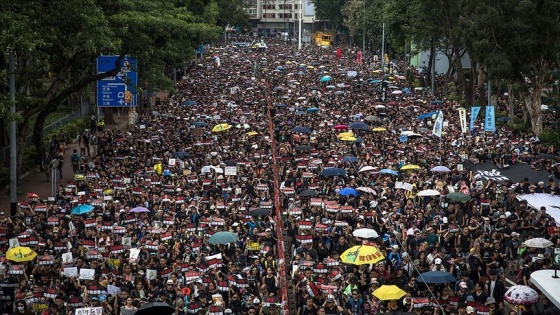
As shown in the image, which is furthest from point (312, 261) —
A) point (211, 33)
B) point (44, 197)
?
point (211, 33)

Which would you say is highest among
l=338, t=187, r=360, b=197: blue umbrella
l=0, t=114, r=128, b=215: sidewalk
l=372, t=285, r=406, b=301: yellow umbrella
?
l=338, t=187, r=360, b=197: blue umbrella

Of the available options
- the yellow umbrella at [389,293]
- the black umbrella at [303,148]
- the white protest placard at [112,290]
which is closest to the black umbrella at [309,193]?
the black umbrella at [303,148]

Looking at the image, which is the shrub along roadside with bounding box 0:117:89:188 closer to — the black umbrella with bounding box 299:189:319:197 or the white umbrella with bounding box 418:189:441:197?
the black umbrella with bounding box 299:189:319:197

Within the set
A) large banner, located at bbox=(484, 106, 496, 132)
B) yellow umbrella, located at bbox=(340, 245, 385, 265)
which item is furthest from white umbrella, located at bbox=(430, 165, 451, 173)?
yellow umbrella, located at bbox=(340, 245, 385, 265)

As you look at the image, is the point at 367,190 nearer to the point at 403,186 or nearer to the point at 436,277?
the point at 403,186

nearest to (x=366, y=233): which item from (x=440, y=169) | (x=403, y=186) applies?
(x=403, y=186)

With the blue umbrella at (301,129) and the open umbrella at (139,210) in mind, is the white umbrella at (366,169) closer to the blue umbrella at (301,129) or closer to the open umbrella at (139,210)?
the open umbrella at (139,210)
